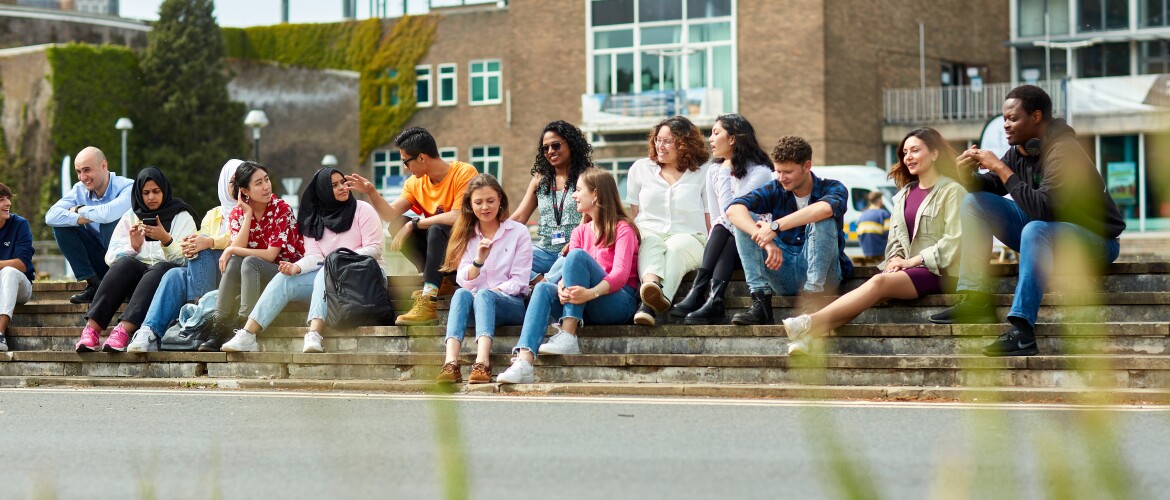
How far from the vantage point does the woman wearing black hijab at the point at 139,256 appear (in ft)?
36.2

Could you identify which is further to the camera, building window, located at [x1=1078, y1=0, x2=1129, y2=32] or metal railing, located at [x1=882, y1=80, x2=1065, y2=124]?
building window, located at [x1=1078, y1=0, x2=1129, y2=32]

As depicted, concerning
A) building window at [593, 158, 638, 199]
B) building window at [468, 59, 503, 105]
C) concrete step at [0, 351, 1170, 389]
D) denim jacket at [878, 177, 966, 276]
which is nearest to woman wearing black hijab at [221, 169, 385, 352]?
concrete step at [0, 351, 1170, 389]

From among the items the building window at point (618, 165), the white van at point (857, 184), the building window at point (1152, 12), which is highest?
the building window at point (1152, 12)

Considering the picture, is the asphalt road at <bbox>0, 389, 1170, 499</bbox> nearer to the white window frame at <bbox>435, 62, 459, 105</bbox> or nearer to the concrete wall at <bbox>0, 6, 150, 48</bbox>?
the white window frame at <bbox>435, 62, 459, 105</bbox>

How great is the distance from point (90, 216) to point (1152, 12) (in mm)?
40848

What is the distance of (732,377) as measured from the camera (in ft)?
29.4

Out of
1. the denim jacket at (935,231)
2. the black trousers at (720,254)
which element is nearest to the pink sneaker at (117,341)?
the black trousers at (720,254)

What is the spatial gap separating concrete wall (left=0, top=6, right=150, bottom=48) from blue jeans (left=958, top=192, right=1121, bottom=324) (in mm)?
49743

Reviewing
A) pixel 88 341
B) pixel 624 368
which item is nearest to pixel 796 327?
pixel 624 368

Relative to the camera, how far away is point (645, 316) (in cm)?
938

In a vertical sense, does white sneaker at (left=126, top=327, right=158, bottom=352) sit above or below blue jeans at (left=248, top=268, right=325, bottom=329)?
below

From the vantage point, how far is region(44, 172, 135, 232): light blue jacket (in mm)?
12086

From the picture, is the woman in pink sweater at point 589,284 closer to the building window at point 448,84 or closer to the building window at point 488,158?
the building window at point 488,158

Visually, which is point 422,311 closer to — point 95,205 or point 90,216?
point 90,216
